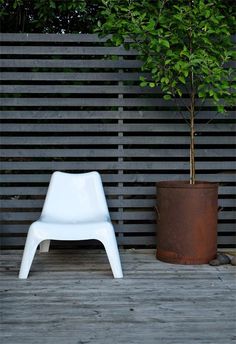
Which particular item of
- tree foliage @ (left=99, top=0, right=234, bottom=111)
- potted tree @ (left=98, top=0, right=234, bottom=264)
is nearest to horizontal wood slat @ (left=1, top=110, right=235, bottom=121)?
tree foliage @ (left=99, top=0, right=234, bottom=111)

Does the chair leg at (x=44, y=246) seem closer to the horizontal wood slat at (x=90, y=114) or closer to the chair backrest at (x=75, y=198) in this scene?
the chair backrest at (x=75, y=198)

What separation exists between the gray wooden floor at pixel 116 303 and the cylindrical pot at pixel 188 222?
0.45ft

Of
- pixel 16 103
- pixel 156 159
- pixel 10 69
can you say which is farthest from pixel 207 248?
pixel 10 69

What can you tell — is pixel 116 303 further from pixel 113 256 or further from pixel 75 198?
pixel 75 198

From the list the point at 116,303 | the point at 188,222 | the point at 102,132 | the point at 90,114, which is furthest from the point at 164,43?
the point at 116,303

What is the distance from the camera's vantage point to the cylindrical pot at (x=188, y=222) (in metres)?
3.64

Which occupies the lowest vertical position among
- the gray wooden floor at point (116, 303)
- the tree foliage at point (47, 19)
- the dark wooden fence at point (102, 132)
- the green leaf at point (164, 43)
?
the gray wooden floor at point (116, 303)

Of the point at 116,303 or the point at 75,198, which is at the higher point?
the point at 75,198

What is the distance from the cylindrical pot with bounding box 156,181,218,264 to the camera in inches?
143

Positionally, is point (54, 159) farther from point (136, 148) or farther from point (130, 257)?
point (130, 257)

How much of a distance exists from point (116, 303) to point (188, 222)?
3.53ft

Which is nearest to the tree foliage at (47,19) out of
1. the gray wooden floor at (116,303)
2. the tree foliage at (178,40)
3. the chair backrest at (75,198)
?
the tree foliage at (178,40)

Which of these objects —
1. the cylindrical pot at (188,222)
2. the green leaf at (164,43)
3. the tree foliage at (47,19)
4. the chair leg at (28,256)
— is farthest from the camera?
the tree foliage at (47,19)

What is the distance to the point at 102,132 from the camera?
430 cm
